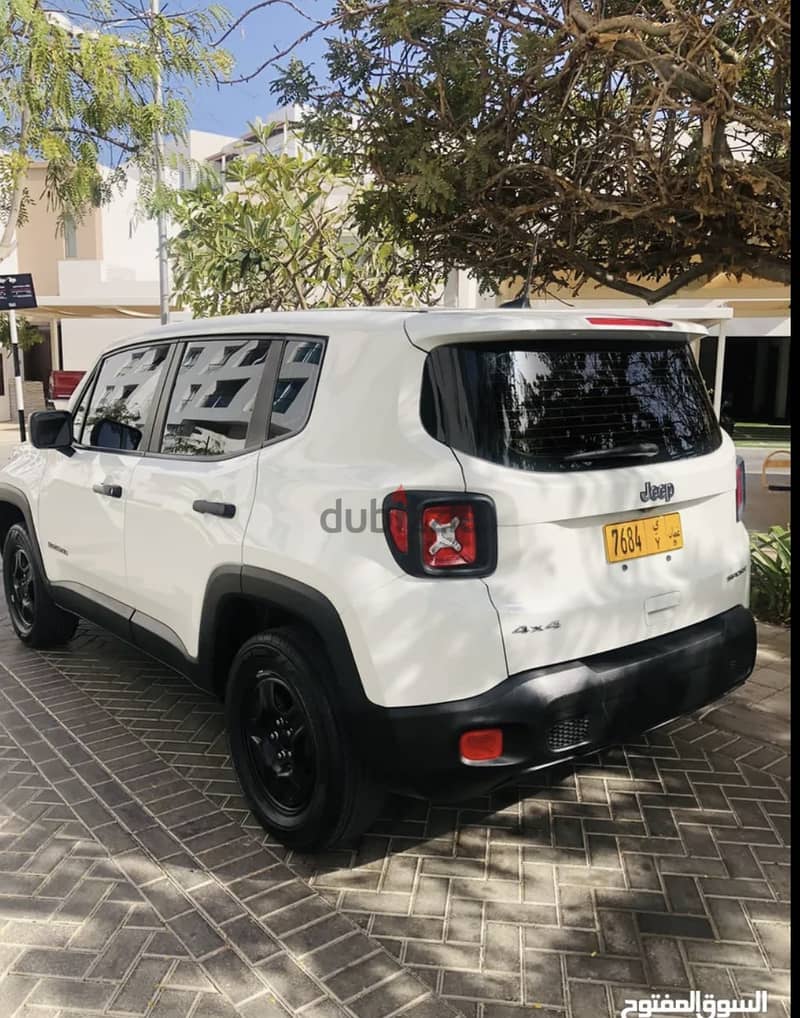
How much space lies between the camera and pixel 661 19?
4.66 m

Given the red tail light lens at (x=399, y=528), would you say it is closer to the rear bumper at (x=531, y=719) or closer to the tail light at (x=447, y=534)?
the tail light at (x=447, y=534)

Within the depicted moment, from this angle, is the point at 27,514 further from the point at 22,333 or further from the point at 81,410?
the point at 22,333

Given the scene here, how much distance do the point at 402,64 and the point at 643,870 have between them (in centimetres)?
446

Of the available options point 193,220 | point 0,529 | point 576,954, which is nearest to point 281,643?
point 576,954

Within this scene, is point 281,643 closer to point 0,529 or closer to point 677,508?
point 677,508

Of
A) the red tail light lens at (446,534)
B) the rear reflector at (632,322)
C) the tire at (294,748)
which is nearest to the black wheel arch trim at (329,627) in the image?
the tire at (294,748)

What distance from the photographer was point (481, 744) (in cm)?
255

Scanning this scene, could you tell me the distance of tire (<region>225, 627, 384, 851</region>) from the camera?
9.20ft

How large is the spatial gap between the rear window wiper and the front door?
207 cm

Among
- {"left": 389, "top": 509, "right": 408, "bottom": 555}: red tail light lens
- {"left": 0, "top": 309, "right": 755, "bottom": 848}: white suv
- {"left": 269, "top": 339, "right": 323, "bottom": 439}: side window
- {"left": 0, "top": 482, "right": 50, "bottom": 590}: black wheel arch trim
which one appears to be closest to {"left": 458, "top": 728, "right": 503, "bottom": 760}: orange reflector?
{"left": 0, "top": 309, "right": 755, "bottom": 848}: white suv

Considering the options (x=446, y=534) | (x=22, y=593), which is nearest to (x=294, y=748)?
(x=446, y=534)

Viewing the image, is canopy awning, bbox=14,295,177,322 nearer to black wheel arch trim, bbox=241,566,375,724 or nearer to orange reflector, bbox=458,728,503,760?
black wheel arch trim, bbox=241,566,375,724

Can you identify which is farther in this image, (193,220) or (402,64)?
(193,220)

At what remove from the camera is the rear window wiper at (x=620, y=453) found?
2779mm
